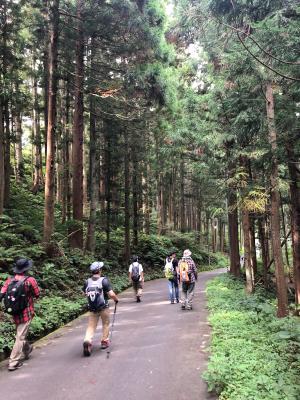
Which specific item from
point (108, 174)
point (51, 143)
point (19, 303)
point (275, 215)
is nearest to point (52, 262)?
point (51, 143)

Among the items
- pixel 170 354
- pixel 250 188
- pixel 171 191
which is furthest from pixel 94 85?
pixel 171 191

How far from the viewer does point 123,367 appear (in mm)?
6758

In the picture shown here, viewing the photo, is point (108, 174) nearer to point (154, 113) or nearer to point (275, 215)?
point (154, 113)

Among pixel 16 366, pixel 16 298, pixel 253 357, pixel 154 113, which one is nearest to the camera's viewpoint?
pixel 253 357

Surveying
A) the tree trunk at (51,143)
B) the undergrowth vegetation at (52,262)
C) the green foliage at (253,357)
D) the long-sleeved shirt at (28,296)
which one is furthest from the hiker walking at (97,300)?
the tree trunk at (51,143)

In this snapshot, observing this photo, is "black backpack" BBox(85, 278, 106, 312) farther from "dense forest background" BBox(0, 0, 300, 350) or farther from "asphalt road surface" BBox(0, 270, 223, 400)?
"dense forest background" BBox(0, 0, 300, 350)

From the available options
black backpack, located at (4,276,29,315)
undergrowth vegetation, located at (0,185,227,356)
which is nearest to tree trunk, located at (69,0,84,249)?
undergrowth vegetation, located at (0,185,227,356)

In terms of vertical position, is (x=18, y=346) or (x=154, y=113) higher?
(x=154, y=113)

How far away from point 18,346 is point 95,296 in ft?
5.44

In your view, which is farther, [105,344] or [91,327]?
[105,344]

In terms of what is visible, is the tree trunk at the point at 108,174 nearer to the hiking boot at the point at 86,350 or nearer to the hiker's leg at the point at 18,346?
the hiking boot at the point at 86,350

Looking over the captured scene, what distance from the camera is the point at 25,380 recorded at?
6324mm

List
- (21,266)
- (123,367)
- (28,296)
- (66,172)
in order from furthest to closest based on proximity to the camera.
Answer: (66,172) < (21,266) < (28,296) < (123,367)

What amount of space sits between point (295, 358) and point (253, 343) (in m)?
0.84
